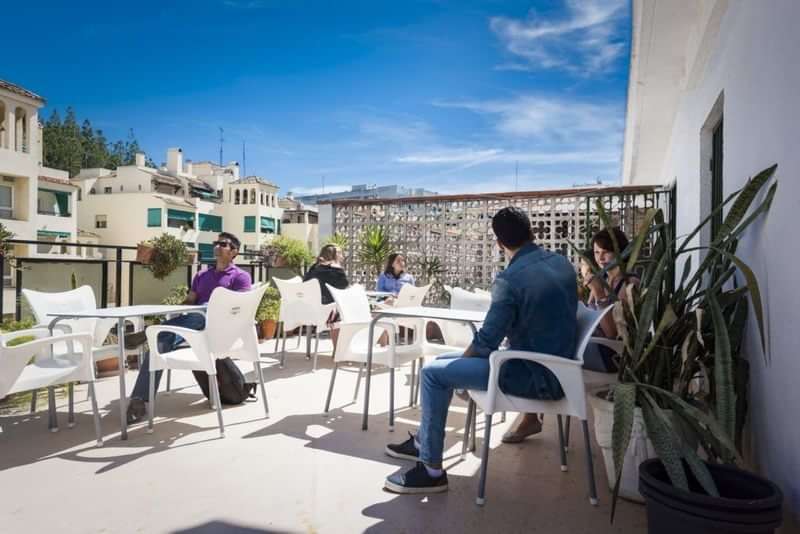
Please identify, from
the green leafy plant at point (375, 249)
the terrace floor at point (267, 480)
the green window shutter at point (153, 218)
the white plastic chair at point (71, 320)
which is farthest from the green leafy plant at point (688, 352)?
the green window shutter at point (153, 218)

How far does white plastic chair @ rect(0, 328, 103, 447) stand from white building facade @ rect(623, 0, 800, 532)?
3.02m

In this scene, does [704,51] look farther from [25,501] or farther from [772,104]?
[25,501]

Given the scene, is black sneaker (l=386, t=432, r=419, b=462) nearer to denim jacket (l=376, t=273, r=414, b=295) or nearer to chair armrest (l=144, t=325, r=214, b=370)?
chair armrest (l=144, t=325, r=214, b=370)

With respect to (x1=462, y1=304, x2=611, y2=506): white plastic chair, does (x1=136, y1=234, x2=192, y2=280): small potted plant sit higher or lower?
higher

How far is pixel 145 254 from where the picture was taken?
6.83 meters

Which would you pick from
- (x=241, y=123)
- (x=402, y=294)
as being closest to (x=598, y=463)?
(x=402, y=294)

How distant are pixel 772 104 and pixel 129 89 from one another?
37.4m

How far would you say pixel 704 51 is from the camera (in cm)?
362

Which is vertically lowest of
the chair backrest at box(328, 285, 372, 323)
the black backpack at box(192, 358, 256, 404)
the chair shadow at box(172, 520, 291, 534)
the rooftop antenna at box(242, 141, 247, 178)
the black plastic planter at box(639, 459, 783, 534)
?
the chair shadow at box(172, 520, 291, 534)

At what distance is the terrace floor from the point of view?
6.93 feet

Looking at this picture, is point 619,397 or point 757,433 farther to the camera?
point 757,433

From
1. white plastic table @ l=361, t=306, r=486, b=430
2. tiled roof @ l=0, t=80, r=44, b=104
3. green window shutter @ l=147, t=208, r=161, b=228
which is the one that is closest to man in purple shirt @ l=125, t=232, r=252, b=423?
white plastic table @ l=361, t=306, r=486, b=430

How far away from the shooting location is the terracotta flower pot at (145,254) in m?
6.72

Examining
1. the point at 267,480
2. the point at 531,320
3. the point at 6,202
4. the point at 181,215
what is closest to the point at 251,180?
the point at 181,215
